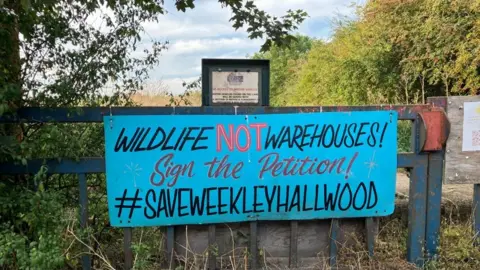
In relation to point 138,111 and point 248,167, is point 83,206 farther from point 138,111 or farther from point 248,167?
point 248,167

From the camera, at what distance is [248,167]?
303 centimetres

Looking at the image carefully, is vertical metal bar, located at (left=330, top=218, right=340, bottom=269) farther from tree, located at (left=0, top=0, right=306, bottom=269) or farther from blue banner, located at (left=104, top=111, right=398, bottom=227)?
tree, located at (left=0, top=0, right=306, bottom=269)

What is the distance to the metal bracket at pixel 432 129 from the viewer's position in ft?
10.3

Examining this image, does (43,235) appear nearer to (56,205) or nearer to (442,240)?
(56,205)

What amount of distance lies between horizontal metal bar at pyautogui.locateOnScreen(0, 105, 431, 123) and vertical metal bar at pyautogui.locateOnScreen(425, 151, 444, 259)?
1.27ft

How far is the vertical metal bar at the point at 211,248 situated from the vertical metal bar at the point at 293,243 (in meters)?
0.56

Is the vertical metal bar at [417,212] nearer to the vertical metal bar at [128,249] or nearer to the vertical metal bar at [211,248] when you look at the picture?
the vertical metal bar at [211,248]

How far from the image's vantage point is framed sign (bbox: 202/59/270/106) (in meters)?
3.02

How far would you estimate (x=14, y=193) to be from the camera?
269cm

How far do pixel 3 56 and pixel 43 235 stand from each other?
111 centimetres

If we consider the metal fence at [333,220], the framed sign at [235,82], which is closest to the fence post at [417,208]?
the metal fence at [333,220]

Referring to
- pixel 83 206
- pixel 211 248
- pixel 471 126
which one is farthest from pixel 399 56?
pixel 83 206

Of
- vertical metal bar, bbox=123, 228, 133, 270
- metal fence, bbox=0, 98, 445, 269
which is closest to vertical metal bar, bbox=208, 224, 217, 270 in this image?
metal fence, bbox=0, 98, 445, 269

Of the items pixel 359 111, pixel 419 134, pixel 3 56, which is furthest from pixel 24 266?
pixel 419 134
